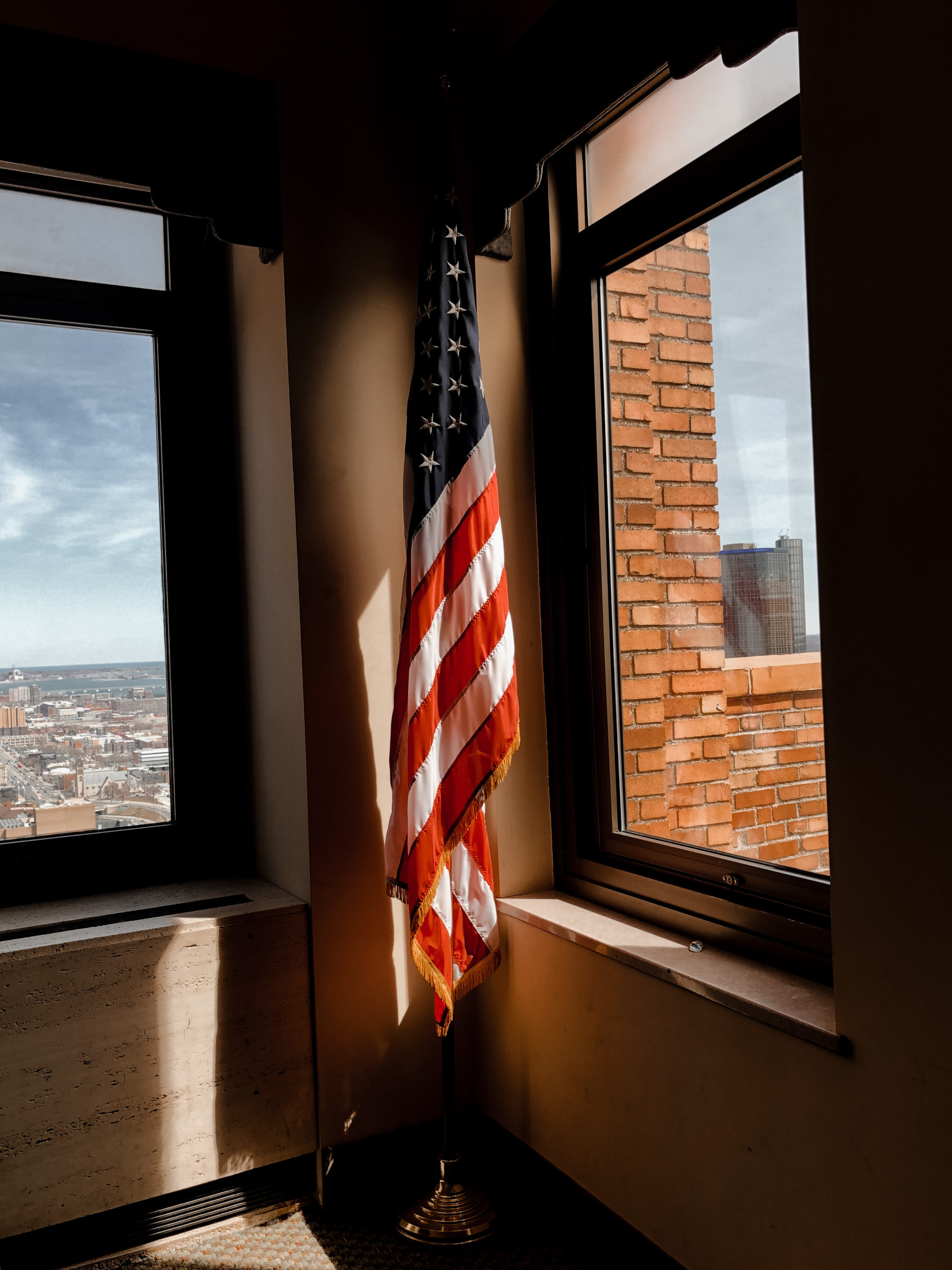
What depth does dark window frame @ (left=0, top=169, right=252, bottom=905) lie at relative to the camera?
2.53 meters

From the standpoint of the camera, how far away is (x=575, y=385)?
7.43ft

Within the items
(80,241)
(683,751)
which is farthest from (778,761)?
(80,241)

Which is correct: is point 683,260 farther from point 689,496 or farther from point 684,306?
point 689,496

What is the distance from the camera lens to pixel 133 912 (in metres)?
2.21

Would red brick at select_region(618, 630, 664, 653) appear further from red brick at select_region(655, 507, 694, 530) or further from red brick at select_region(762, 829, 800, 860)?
red brick at select_region(762, 829, 800, 860)

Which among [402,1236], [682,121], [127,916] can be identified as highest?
[682,121]

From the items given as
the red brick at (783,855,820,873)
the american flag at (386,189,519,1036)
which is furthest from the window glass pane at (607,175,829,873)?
the american flag at (386,189,519,1036)

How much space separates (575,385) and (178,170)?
1040 mm

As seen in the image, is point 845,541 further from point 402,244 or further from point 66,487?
point 66,487

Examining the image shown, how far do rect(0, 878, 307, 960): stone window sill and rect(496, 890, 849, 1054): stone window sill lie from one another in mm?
595

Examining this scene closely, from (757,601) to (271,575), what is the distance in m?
1.23

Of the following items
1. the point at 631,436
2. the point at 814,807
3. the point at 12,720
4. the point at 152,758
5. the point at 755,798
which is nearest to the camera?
the point at 814,807

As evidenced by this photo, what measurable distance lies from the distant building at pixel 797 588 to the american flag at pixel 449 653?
2.01 feet

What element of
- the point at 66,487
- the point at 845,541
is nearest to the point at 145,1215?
the point at 66,487
